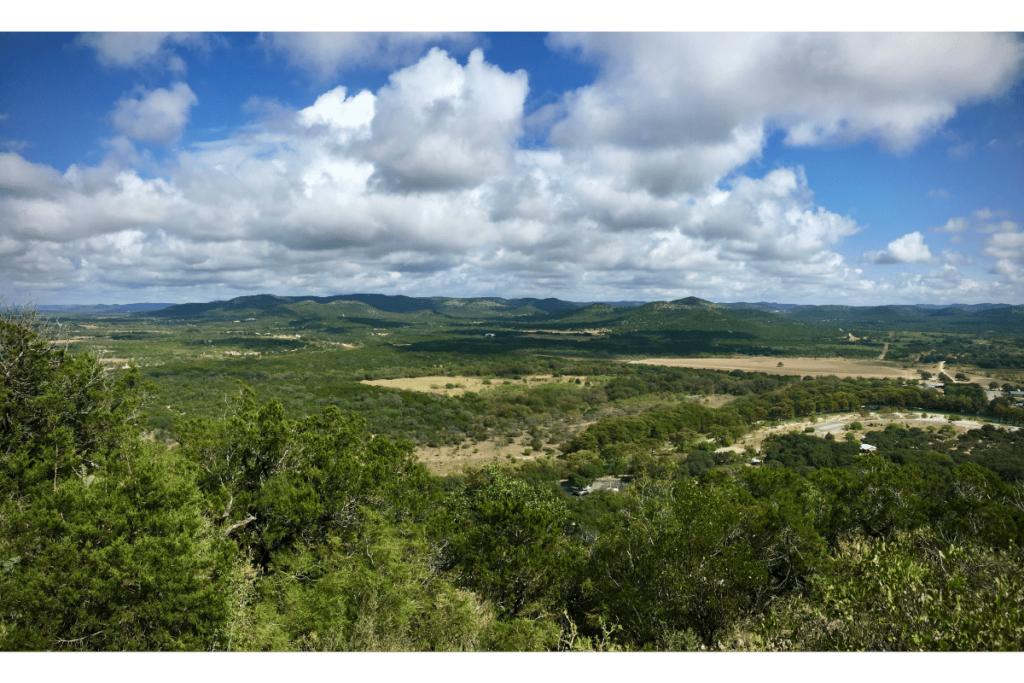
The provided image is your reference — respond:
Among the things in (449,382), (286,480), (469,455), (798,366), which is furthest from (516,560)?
Result: (798,366)

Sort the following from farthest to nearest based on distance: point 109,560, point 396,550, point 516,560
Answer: point 516,560, point 396,550, point 109,560

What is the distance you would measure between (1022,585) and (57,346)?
27915 mm

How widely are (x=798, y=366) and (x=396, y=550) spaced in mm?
150957

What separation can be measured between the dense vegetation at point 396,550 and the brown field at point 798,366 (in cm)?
11493

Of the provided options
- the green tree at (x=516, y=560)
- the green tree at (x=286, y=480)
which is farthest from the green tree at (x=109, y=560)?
the green tree at (x=516, y=560)

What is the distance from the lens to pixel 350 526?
15000 millimetres

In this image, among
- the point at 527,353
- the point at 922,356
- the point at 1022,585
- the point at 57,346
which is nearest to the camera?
the point at 1022,585

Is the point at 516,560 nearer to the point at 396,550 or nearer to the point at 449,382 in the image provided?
the point at 396,550

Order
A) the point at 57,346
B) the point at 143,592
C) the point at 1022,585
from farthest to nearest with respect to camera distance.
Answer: the point at 57,346 < the point at 143,592 < the point at 1022,585

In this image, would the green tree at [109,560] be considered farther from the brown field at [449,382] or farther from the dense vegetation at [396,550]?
the brown field at [449,382]

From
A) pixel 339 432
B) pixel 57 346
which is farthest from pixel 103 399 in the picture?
pixel 339 432

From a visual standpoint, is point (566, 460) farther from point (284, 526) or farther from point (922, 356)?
point (922, 356)

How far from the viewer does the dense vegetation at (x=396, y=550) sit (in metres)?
9.27

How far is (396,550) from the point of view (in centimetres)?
1223
